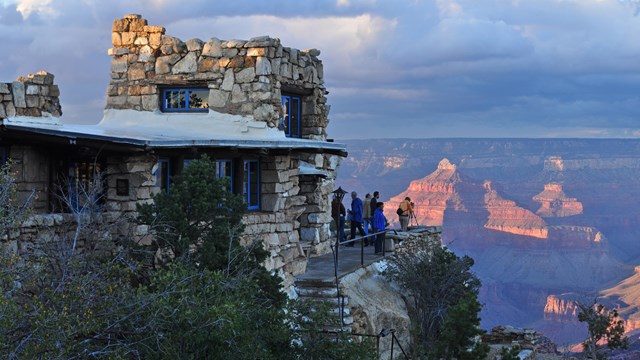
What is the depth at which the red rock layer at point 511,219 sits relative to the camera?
533ft

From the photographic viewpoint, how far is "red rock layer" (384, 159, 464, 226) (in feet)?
545

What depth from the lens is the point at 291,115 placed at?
22875 millimetres

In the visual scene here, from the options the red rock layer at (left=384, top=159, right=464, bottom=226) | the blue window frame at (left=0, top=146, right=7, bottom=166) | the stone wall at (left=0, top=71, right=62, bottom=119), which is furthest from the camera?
the red rock layer at (left=384, top=159, right=464, bottom=226)

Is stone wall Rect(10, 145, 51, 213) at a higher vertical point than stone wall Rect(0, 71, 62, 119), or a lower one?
lower

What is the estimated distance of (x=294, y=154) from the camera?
20.7 m

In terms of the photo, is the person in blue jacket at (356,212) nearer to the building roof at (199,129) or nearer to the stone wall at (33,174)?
the building roof at (199,129)

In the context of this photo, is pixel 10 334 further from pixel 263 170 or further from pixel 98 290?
pixel 263 170

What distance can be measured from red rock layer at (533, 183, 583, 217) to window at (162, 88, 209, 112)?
162 m

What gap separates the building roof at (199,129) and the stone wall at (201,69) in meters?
0.20

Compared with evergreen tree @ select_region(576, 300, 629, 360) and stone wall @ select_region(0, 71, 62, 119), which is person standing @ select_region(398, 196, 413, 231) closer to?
evergreen tree @ select_region(576, 300, 629, 360)

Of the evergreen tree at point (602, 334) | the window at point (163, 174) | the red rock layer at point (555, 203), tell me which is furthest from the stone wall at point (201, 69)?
the red rock layer at point (555, 203)

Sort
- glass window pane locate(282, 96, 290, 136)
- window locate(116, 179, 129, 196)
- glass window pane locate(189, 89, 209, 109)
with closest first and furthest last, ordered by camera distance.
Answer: window locate(116, 179, 129, 196)
glass window pane locate(189, 89, 209, 109)
glass window pane locate(282, 96, 290, 136)

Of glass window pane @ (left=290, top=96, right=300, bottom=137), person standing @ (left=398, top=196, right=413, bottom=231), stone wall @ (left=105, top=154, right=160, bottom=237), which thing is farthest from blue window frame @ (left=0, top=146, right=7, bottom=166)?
person standing @ (left=398, top=196, right=413, bottom=231)

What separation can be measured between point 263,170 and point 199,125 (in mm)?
1910
